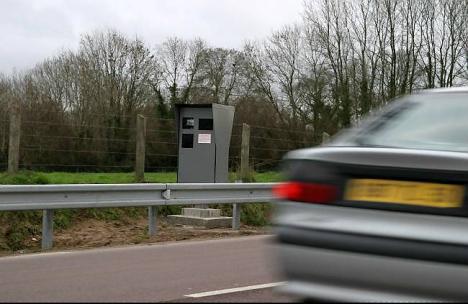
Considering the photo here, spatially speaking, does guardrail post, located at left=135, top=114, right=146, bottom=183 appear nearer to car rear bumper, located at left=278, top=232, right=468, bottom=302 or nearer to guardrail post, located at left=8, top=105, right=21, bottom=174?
guardrail post, located at left=8, top=105, right=21, bottom=174

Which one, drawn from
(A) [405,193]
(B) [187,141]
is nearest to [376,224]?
(A) [405,193]

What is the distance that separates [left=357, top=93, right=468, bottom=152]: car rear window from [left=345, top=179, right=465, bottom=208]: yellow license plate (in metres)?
0.41

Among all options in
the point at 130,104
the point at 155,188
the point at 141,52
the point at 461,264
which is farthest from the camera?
the point at 141,52

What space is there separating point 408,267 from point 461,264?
0.80 ft

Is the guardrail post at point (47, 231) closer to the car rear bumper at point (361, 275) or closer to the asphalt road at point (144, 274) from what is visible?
the asphalt road at point (144, 274)

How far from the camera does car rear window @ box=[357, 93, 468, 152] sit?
12.3ft

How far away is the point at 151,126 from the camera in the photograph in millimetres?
18156

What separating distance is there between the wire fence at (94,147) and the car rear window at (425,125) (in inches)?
402

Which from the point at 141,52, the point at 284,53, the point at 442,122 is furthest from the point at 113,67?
the point at 442,122

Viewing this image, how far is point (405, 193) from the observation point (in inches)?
129

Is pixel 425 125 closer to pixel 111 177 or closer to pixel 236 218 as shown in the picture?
pixel 236 218

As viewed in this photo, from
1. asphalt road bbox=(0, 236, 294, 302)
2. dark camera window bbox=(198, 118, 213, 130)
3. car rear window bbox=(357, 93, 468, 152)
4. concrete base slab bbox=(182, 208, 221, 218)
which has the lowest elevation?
asphalt road bbox=(0, 236, 294, 302)

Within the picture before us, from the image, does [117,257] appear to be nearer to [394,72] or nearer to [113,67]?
[394,72]

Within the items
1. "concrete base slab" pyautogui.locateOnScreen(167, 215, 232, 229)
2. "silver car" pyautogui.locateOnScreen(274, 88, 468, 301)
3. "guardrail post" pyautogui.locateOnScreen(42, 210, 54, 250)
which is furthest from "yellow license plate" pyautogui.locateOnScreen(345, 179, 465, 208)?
"concrete base slab" pyautogui.locateOnScreen(167, 215, 232, 229)
